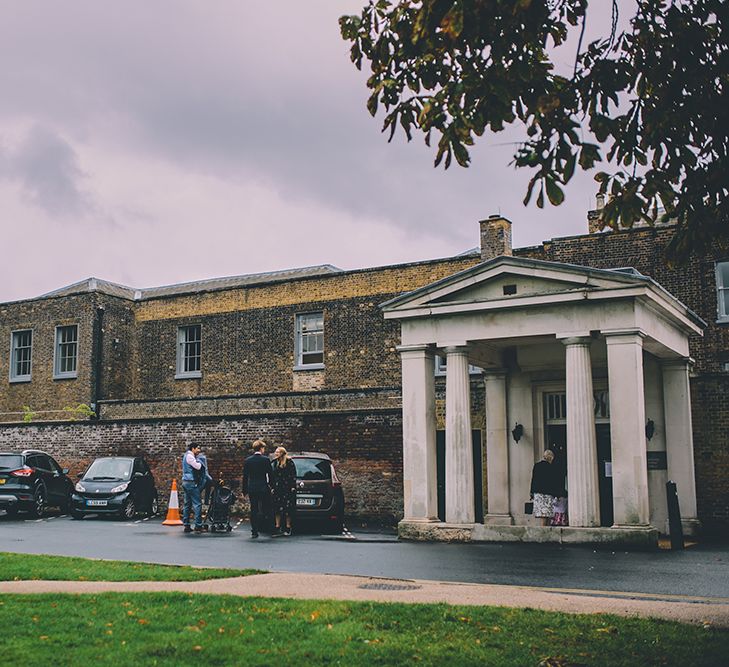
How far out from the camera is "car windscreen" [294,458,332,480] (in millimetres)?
22203

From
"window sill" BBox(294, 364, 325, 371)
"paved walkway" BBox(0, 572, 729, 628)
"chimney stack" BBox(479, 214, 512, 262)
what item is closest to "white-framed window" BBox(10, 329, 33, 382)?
"window sill" BBox(294, 364, 325, 371)

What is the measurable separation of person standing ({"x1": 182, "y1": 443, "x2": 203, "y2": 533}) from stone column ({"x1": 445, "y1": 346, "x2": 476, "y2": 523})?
526cm

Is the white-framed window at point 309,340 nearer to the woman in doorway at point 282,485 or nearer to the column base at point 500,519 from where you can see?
the column base at point 500,519

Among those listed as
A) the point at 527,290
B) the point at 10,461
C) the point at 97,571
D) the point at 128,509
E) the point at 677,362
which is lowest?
the point at 97,571

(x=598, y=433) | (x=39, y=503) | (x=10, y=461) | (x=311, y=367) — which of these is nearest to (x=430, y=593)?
(x=598, y=433)

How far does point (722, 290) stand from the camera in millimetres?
25328

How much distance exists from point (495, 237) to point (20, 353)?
20.3 metres

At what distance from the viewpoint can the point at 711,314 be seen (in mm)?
25281

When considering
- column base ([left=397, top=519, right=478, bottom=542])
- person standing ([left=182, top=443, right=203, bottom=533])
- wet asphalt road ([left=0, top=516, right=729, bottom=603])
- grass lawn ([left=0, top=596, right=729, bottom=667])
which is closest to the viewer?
grass lawn ([left=0, top=596, right=729, bottom=667])

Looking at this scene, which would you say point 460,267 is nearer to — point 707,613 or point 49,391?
point 49,391

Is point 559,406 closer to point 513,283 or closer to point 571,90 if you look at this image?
point 513,283

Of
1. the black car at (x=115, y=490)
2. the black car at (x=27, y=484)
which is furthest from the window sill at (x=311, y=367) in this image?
the black car at (x=27, y=484)

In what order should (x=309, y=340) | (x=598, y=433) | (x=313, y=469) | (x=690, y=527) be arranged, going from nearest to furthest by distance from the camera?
(x=690, y=527) → (x=313, y=469) → (x=598, y=433) → (x=309, y=340)

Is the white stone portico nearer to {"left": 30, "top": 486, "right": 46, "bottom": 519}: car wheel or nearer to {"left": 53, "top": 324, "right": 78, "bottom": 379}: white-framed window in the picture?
{"left": 30, "top": 486, "right": 46, "bottom": 519}: car wheel
